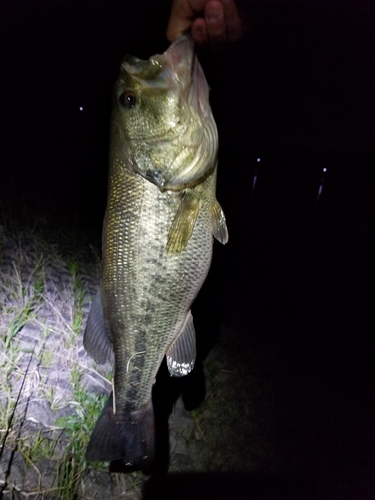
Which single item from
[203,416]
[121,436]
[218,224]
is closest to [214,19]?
[218,224]

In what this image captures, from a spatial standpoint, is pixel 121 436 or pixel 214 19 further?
pixel 121 436

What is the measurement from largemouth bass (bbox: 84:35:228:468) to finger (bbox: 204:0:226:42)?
249 mm

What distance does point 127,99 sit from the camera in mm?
960

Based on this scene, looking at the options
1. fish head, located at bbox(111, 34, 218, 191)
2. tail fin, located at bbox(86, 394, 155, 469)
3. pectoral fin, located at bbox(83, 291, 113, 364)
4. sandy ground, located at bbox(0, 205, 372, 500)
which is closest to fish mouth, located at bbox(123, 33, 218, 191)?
fish head, located at bbox(111, 34, 218, 191)

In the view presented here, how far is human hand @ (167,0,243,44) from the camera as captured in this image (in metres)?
1.06

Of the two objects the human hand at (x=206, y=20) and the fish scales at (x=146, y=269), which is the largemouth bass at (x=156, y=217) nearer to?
the fish scales at (x=146, y=269)

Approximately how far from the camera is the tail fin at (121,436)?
3.95 ft

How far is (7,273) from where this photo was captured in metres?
2.09

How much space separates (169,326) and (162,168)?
470 millimetres

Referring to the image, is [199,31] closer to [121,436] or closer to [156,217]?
[156,217]

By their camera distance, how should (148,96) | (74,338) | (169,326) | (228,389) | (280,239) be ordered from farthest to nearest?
(280,239), (228,389), (74,338), (169,326), (148,96)

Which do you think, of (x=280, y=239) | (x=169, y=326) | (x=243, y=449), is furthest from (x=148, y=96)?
(x=280, y=239)

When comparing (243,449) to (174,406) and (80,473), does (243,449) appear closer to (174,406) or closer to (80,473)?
(174,406)

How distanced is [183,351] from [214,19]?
1.01 meters
